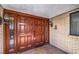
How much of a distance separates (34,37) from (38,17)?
119 centimetres

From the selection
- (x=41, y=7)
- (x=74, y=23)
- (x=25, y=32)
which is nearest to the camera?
(x=41, y=7)

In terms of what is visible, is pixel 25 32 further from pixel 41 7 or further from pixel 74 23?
pixel 74 23

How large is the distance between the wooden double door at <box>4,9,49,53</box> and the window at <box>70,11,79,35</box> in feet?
6.81

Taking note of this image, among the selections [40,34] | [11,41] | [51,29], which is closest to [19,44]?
[11,41]

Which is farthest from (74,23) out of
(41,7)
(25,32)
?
(25,32)

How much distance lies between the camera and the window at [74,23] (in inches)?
151

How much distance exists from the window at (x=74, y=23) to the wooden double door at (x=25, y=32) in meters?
2.08

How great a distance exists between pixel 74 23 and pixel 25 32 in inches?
89.3

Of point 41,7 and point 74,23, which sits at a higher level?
point 41,7

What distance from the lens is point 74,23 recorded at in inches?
157

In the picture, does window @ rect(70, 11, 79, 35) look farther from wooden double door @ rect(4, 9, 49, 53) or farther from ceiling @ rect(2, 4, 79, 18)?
wooden double door @ rect(4, 9, 49, 53)
